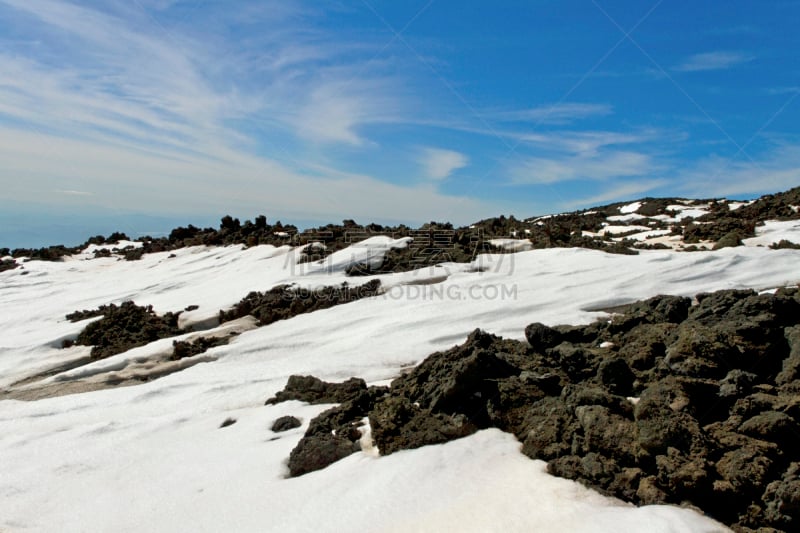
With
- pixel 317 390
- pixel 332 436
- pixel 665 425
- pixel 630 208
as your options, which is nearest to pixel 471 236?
pixel 317 390

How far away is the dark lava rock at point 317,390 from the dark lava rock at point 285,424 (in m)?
0.71

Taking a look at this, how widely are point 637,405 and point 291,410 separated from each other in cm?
483

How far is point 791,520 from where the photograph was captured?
11.0 ft

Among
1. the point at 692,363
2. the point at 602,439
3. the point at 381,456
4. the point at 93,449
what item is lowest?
the point at 93,449

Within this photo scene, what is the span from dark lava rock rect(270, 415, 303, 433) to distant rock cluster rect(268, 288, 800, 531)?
1.53 ft

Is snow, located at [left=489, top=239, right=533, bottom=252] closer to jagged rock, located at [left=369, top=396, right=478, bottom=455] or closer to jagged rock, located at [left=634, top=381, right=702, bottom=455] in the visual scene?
jagged rock, located at [left=369, top=396, right=478, bottom=455]

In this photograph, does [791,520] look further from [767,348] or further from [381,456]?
[381,456]

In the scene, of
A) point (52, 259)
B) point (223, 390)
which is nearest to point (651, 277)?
point (223, 390)

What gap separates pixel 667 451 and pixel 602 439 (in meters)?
0.57

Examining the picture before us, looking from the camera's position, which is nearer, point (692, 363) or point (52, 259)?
point (692, 363)

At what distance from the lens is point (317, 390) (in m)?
7.64

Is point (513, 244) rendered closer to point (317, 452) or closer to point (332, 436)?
point (332, 436)

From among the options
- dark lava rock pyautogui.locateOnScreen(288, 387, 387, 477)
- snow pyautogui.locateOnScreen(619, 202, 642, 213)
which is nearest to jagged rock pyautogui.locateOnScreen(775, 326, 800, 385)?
dark lava rock pyautogui.locateOnScreen(288, 387, 387, 477)

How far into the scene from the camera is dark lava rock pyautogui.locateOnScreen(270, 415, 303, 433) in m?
6.46
